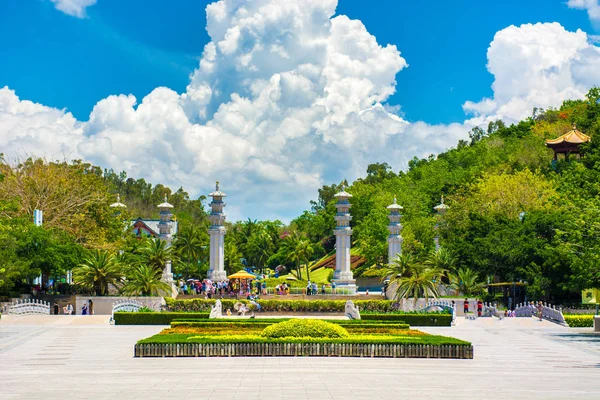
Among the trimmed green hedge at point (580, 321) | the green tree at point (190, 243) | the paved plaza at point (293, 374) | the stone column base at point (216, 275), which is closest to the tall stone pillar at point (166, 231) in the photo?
the stone column base at point (216, 275)

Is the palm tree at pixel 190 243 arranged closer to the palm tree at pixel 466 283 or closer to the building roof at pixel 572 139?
the building roof at pixel 572 139

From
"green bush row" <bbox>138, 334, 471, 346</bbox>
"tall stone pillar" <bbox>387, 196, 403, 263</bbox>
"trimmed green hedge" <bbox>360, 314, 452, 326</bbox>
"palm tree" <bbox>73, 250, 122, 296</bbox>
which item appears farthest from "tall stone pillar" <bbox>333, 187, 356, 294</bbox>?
"green bush row" <bbox>138, 334, 471, 346</bbox>

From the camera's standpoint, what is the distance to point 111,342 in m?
39.0

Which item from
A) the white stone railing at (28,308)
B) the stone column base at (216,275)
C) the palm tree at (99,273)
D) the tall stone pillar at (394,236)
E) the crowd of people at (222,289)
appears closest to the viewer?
the white stone railing at (28,308)

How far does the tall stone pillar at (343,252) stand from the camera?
227 ft

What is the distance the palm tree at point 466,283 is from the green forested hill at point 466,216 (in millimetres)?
1804

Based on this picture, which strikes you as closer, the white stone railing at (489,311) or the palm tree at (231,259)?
the white stone railing at (489,311)

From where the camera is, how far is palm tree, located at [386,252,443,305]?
5644cm

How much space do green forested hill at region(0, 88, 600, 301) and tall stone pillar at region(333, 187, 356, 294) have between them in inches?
302

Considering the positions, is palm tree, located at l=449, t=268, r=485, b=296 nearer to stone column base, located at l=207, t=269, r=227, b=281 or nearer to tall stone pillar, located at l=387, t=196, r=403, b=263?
tall stone pillar, located at l=387, t=196, r=403, b=263

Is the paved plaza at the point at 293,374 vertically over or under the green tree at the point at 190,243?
under

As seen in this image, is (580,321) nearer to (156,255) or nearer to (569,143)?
(156,255)

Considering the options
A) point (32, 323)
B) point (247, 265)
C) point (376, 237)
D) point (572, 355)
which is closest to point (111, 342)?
point (32, 323)

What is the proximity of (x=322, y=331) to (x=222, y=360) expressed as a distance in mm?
4366
